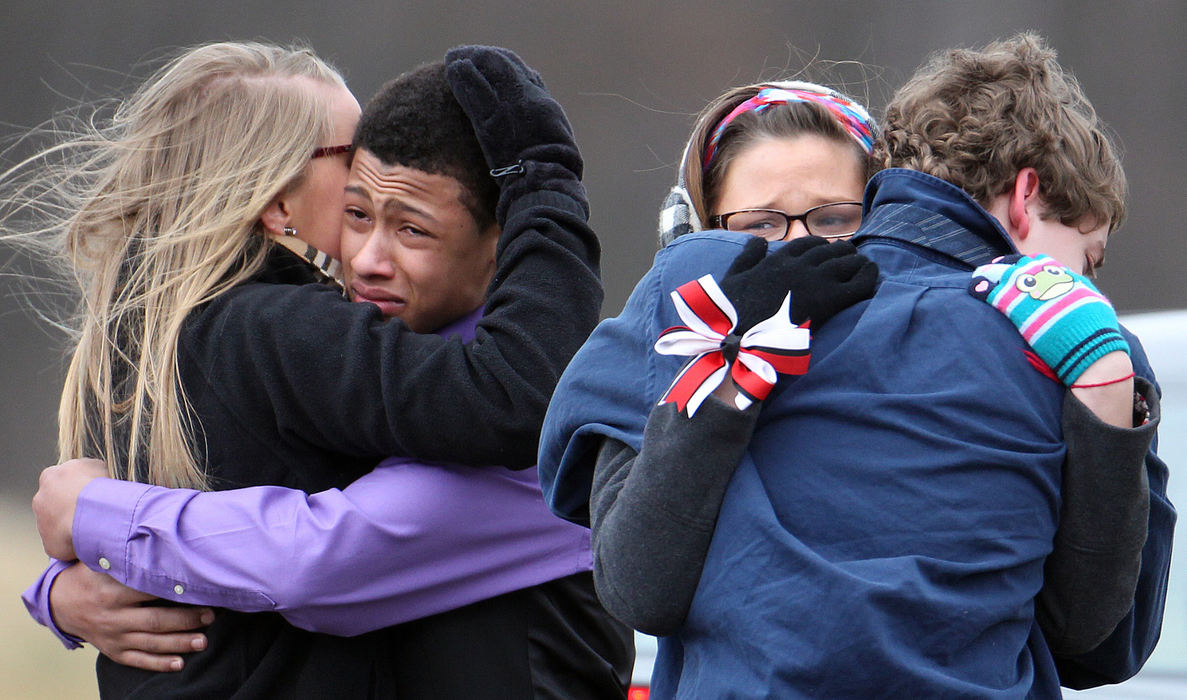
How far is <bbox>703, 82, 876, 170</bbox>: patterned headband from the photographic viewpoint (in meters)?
2.19

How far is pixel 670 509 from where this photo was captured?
1446 mm

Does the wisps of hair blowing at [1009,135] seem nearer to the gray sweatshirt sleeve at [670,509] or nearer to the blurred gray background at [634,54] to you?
the gray sweatshirt sleeve at [670,509]

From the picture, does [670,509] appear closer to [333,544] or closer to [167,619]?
[333,544]

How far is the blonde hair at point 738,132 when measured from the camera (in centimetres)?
218

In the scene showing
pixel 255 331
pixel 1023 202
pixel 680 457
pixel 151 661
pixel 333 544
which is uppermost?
pixel 1023 202

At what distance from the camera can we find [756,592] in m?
1.42

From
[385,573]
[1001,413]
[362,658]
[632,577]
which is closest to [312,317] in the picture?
[385,573]

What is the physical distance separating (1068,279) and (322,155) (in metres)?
1.37

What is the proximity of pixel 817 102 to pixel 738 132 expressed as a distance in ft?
0.47

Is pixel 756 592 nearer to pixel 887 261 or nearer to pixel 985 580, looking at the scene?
pixel 985 580

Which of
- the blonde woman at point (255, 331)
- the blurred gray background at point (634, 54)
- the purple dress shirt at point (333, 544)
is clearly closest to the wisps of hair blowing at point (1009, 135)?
the blonde woman at point (255, 331)

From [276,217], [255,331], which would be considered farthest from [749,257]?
[276,217]

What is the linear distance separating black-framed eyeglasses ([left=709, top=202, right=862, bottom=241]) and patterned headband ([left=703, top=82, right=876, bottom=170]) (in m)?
0.14

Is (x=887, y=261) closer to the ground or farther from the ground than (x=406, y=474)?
farther from the ground
